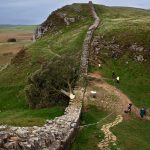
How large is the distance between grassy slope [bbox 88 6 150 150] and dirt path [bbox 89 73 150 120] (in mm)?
1371

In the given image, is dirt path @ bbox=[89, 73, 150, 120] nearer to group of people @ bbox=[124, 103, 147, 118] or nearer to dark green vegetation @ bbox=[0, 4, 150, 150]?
group of people @ bbox=[124, 103, 147, 118]

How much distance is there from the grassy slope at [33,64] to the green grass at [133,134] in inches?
351

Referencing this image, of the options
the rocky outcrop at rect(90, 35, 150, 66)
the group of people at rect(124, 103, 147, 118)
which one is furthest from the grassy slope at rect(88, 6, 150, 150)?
the group of people at rect(124, 103, 147, 118)

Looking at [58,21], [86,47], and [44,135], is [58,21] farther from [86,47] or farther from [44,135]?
[44,135]

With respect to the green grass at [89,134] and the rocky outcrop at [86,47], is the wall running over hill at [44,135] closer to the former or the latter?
the green grass at [89,134]

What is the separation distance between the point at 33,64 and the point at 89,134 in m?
43.7

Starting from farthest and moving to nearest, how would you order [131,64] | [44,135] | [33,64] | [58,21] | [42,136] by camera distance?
[58,21], [33,64], [131,64], [44,135], [42,136]

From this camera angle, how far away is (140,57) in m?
82.4

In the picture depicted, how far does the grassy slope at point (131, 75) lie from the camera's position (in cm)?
4944

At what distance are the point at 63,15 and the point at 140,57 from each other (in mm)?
46724

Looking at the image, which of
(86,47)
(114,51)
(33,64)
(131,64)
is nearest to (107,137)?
(131,64)

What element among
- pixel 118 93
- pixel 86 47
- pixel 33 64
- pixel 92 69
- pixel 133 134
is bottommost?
pixel 133 134

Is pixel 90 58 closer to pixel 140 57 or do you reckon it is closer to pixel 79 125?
pixel 140 57

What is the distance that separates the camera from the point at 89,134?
48.3m
